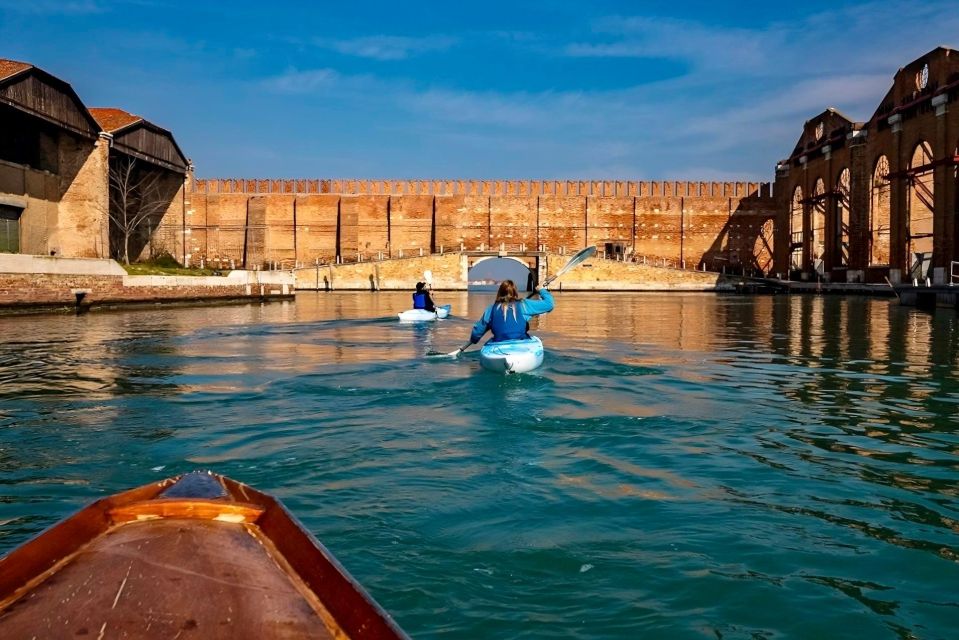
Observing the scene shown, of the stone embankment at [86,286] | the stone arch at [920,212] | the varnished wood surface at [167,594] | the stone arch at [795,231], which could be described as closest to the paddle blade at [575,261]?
the varnished wood surface at [167,594]

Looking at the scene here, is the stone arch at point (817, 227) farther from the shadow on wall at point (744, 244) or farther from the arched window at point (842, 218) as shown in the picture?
the shadow on wall at point (744, 244)

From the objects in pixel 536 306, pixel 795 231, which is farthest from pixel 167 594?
pixel 795 231

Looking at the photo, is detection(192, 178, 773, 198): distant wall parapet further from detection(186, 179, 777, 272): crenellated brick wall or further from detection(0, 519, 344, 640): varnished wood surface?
detection(0, 519, 344, 640): varnished wood surface

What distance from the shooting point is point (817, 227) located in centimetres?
4409

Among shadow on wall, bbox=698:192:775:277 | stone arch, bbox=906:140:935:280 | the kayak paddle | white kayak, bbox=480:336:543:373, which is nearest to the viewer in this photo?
white kayak, bbox=480:336:543:373

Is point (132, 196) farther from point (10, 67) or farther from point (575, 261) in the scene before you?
point (575, 261)

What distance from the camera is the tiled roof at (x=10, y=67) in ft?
72.0

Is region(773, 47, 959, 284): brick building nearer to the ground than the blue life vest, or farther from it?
farther from it

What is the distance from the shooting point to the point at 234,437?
18.6ft

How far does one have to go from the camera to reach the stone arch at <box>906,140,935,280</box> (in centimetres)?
3011

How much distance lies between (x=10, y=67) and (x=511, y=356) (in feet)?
69.7

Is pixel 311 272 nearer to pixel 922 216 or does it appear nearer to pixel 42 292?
pixel 42 292

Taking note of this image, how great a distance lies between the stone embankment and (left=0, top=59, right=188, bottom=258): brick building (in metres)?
2.92

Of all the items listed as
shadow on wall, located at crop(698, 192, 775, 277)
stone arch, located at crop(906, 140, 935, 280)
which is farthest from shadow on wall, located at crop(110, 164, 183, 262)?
shadow on wall, located at crop(698, 192, 775, 277)
